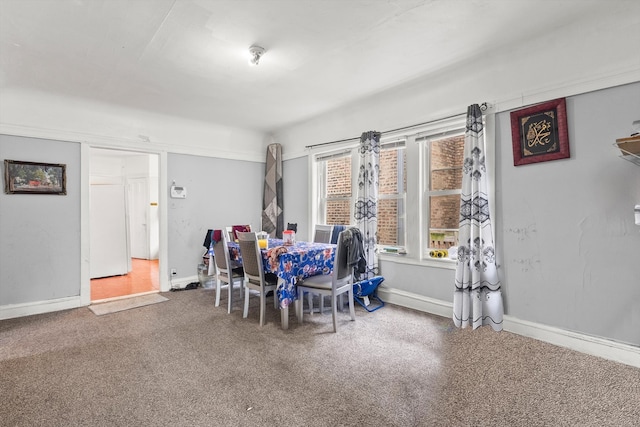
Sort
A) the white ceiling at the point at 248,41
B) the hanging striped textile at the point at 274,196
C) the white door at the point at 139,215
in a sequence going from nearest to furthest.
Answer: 1. the white ceiling at the point at 248,41
2. the hanging striped textile at the point at 274,196
3. the white door at the point at 139,215

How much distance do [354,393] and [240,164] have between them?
4.36 m

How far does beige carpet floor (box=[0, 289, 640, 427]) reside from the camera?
1.78 m

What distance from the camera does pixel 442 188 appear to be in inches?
139

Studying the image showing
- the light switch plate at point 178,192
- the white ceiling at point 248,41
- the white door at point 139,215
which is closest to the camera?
the white ceiling at point 248,41

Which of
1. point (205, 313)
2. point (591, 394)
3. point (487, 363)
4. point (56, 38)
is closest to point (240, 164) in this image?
point (205, 313)

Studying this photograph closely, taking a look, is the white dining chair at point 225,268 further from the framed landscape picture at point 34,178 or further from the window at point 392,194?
the framed landscape picture at point 34,178

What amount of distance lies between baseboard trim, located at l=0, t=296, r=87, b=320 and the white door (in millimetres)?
3740

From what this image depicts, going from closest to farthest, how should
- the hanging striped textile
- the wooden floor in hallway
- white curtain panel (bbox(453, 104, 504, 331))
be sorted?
1. white curtain panel (bbox(453, 104, 504, 331))
2. the wooden floor in hallway
3. the hanging striped textile

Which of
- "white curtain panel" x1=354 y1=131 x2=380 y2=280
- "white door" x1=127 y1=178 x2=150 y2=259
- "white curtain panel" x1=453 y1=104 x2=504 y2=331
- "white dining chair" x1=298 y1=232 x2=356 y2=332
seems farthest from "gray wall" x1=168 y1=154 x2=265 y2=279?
"white curtain panel" x1=453 y1=104 x2=504 y2=331

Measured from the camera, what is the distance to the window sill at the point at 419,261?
337 centimetres

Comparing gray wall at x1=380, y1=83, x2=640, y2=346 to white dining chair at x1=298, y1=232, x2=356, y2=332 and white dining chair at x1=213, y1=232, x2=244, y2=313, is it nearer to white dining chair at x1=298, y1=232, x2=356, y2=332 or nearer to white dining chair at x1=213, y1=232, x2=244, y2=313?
white dining chair at x1=298, y1=232, x2=356, y2=332

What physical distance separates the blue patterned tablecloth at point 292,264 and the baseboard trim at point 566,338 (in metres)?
1.31

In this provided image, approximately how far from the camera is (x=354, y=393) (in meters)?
1.98

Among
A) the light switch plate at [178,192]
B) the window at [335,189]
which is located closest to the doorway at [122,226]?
the light switch plate at [178,192]
